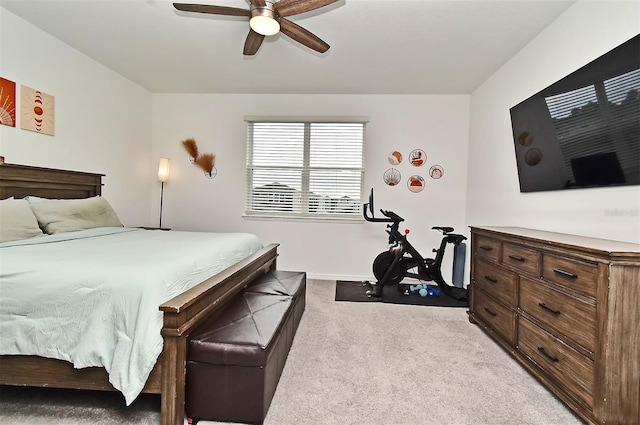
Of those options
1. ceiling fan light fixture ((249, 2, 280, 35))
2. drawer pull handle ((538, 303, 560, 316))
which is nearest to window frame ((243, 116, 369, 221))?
ceiling fan light fixture ((249, 2, 280, 35))

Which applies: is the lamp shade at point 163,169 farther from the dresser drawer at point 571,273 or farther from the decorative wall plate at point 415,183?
the dresser drawer at point 571,273

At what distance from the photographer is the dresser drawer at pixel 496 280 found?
2268mm

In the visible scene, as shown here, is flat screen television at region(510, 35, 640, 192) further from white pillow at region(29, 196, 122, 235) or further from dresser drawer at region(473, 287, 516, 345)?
white pillow at region(29, 196, 122, 235)

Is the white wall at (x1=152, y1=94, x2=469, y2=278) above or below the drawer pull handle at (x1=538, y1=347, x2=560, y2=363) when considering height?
above

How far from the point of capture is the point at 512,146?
317 cm

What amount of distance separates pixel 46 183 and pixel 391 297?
3.73 meters

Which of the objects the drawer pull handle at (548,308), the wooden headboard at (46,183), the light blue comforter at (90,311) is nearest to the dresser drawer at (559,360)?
the drawer pull handle at (548,308)

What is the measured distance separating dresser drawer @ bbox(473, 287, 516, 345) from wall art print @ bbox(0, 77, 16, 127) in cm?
439

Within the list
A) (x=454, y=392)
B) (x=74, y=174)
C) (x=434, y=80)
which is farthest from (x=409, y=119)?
(x=74, y=174)

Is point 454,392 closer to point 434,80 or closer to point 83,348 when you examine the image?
point 83,348

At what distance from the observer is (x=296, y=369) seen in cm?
204

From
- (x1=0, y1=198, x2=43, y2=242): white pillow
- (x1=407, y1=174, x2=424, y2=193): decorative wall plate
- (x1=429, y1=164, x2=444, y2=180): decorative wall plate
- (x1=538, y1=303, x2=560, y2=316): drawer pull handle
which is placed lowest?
(x1=538, y1=303, x2=560, y2=316): drawer pull handle

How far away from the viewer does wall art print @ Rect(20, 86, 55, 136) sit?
2811 mm

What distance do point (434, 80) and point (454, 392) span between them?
343 cm
